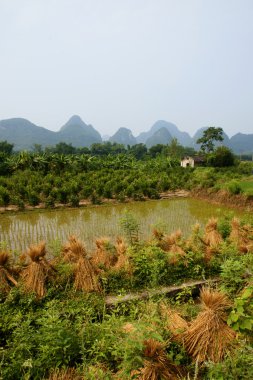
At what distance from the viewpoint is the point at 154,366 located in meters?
3.07

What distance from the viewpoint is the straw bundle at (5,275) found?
5.02 m

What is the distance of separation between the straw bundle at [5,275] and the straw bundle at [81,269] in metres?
1.09

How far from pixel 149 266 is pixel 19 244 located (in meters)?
5.07

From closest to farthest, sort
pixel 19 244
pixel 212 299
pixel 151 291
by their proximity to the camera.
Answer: pixel 212 299
pixel 151 291
pixel 19 244

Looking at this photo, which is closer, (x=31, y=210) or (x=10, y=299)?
(x=10, y=299)

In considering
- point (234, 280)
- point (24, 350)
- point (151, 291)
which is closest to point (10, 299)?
point (24, 350)

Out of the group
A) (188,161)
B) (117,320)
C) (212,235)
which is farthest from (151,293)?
(188,161)

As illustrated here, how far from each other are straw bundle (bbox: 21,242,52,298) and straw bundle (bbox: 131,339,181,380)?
2503 mm

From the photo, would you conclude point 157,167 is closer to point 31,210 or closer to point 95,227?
point 31,210

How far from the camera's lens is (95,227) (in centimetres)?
1111

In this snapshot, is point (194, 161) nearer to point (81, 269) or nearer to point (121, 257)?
point (121, 257)

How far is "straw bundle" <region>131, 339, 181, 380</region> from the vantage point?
304 cm

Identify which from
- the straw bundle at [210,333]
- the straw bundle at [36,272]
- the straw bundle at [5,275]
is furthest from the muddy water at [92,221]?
the straw bundle at [210,333]

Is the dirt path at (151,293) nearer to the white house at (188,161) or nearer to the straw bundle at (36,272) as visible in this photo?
the straw bundle at (36,272)
